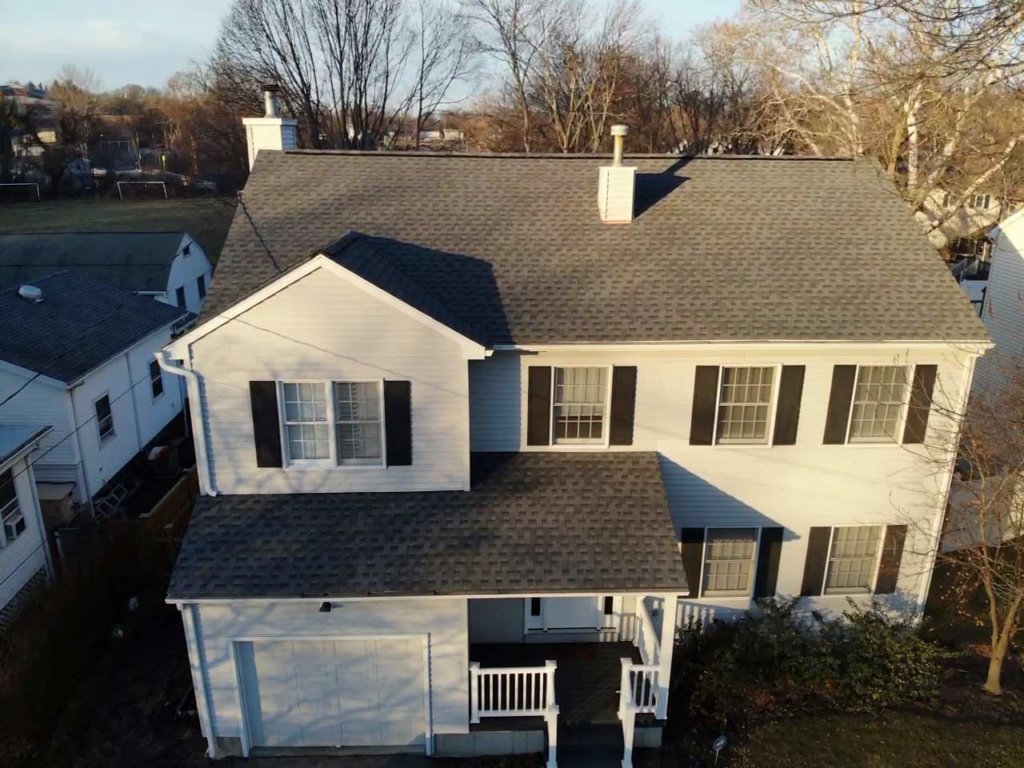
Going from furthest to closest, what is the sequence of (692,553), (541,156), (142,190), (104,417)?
(142,190) → (104,417) → (541,156) → (692,553)

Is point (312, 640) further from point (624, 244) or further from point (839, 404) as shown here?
point (839, 404)

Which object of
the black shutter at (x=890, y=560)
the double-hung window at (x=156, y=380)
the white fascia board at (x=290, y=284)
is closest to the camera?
the white fascia board at (x=290, y=284)

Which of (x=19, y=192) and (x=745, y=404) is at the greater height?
(x=19, y=192)

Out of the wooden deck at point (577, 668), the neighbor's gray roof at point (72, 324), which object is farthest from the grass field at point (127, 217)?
the wooden deck at point (577, 668)

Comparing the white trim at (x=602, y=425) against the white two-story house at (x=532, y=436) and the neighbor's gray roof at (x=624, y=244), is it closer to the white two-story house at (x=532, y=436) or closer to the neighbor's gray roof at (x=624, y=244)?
the white two-story house at (x=532, y=436)

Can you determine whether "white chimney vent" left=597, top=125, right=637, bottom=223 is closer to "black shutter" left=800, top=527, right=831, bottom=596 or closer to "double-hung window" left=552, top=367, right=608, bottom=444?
"double-hung window" left=552, top=367, right=608, bottom=444

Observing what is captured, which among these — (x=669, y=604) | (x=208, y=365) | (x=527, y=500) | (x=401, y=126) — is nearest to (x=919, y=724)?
(x=669, y=604)

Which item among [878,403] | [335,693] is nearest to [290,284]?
[335,693]
